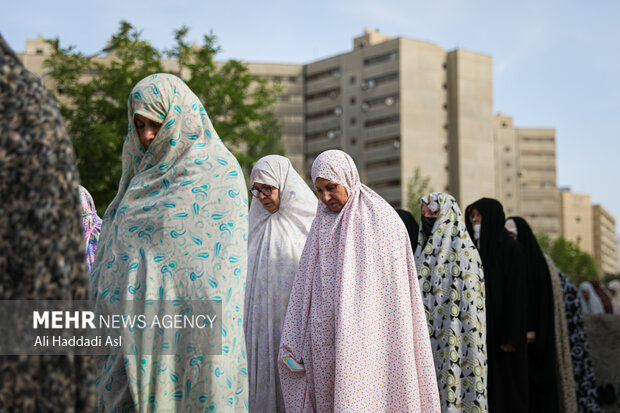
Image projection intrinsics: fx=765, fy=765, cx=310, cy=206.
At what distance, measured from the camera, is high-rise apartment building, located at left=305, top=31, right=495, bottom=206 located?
218 feet

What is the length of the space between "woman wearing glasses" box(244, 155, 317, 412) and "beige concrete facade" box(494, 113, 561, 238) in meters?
96.6

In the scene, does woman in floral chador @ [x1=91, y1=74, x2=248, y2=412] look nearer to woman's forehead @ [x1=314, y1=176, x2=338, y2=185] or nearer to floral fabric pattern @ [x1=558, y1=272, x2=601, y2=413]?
woman's forehead @ [x1=314, y1=176, x2=338, y2=185]

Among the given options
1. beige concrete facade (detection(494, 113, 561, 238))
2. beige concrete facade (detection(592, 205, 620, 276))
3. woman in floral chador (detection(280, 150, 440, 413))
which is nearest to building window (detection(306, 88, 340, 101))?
beige concrete facade (detection(494, 113, 561, 238))

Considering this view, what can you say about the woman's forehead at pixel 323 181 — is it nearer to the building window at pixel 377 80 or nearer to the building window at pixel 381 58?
the building window at pixel 377 80

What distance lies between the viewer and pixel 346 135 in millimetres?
70625

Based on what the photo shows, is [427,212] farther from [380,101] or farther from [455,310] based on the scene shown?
[380,101]

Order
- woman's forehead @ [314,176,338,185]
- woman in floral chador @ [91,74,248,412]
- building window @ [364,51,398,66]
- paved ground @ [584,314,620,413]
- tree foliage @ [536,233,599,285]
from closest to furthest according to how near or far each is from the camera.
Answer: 1. woman in floral chador @ [91,74,248,412]
2. woman's forehead @ [314,176,338,185]
3. paved ground @ [584,314,620,413]
4. building window @ [364,51,398,66]
5. tree foliage @ [536,233,599,285]

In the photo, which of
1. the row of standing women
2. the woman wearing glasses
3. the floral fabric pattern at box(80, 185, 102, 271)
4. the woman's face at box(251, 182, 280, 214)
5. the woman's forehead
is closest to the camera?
the row of standing women

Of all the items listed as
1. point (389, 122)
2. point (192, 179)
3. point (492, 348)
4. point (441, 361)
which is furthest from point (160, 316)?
point (389, 122)

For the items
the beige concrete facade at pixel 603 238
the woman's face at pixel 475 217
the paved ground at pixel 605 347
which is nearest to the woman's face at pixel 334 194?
the woman's face at pixel 475 217

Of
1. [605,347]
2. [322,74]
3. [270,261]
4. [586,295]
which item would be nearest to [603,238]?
[322,74]

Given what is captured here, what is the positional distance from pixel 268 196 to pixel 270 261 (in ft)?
1.90

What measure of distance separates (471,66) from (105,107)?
187 feet

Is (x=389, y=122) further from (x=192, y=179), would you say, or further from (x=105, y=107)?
(x=192, y=179)
